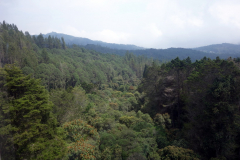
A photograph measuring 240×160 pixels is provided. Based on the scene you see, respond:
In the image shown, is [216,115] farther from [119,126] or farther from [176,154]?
[119,126]

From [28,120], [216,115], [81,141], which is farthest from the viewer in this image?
[81,141]

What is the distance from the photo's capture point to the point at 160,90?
56.7 feet

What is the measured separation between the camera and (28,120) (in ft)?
22.1

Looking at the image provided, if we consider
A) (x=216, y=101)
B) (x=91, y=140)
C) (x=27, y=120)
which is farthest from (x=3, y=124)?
(x=216, y=101)

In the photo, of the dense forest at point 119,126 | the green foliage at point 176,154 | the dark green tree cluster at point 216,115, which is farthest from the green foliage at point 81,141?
the dark green tree cluster at point 216,115

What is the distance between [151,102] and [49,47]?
181 feet

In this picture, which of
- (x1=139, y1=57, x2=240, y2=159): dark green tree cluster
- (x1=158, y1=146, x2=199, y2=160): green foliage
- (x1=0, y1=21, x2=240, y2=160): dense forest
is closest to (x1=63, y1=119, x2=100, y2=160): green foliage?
(x1=0, y1=21, x2=240, y2=160): dense forest

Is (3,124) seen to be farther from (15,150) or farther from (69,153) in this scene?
(69,153)

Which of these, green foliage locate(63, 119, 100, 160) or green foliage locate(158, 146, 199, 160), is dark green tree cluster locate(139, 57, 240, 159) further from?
green foliage locate(63, 119, 100, 160)

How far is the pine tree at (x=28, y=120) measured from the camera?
20.3ft

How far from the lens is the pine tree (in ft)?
20.3

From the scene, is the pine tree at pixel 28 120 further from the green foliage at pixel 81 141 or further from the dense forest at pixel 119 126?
the green foliage at pixel 81 141

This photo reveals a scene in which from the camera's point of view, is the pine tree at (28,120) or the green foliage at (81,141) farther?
the green foliage at (81,141)

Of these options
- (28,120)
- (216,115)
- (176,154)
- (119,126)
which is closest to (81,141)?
(119,126)
